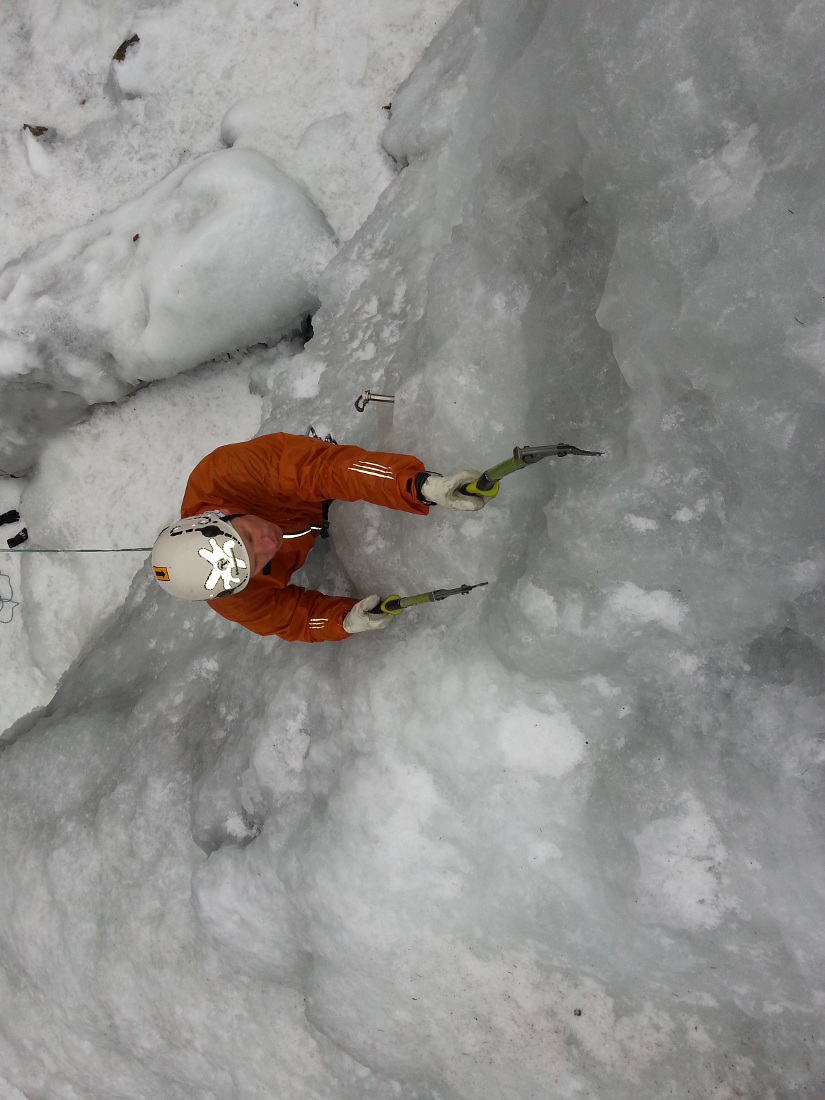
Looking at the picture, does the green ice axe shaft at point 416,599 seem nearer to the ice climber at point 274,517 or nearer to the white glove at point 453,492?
the ice climber at point 274,517

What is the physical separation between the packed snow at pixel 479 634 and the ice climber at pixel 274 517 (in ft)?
0.64

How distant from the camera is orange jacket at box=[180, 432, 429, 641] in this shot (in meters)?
1.97

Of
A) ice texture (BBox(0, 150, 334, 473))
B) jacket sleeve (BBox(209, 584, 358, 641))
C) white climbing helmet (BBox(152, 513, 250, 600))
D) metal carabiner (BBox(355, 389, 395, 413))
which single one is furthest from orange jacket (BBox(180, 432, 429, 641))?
ice texture (BBox(0, 150, 334, 473))

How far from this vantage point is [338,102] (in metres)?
3.26

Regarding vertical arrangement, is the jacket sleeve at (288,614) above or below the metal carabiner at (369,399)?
below

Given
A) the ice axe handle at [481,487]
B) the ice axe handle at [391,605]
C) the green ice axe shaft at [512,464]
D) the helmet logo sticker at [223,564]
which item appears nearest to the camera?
the green ice axe shaft at [512,464]

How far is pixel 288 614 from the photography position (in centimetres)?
228

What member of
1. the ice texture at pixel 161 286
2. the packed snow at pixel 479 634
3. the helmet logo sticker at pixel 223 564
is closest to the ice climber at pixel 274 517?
the helmet logo sticker at pixel 223 564

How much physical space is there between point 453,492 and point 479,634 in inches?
20.8

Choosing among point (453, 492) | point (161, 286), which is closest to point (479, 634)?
point (453, 492)

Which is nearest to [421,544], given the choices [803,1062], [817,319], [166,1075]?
[817,319]

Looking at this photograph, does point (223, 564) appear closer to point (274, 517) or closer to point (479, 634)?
point (274, 517)

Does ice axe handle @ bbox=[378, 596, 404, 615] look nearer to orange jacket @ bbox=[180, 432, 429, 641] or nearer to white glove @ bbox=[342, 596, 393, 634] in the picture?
white glove @ bbox=[342, 596, 393, 634]

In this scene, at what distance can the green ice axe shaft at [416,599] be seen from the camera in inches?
80.0
